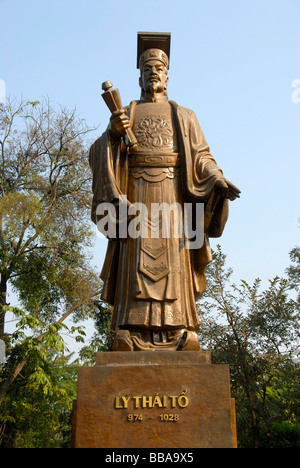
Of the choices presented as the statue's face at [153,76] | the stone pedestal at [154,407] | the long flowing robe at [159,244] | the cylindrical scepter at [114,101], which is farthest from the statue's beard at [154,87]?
the stone pedestal at [154,407]

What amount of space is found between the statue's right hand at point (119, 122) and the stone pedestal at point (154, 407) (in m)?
2.58

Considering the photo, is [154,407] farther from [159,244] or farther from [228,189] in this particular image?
[228,189]

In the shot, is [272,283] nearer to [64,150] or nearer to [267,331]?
[267,331]

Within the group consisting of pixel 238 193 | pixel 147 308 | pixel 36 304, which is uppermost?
pixel 36 304

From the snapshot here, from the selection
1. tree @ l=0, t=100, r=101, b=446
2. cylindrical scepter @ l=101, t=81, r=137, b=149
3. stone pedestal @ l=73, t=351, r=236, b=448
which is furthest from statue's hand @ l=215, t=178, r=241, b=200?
tree @ l=0, t=100, r=101, b=446

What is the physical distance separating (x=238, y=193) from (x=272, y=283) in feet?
37.8

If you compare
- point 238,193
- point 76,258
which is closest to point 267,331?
point 76,258

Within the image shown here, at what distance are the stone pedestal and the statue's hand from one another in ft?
6.08

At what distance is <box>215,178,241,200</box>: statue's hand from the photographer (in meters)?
5.32

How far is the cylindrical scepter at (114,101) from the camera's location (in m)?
5.60

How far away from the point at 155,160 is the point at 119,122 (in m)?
0.58

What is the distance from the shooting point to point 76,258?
16.7 meters

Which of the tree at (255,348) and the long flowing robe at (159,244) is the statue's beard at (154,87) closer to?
the long flowing robe at (159,244)

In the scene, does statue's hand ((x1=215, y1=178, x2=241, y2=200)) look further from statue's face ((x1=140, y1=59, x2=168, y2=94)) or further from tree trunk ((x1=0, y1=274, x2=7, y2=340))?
tree trunk ((x1=0, y1=274, x2=7, y2=340))
